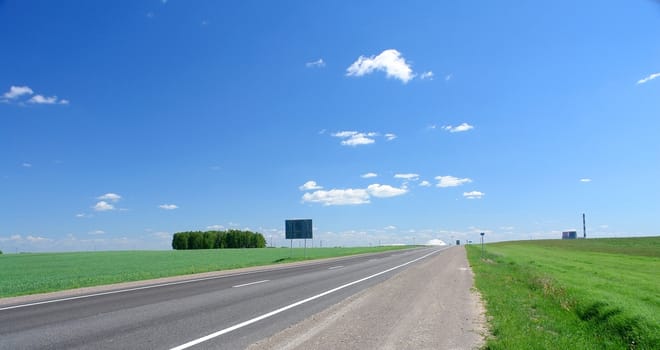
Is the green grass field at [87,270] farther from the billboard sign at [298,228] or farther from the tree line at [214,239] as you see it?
the tree line at [214,239]

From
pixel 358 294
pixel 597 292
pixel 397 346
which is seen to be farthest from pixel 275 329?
pixel 597 292

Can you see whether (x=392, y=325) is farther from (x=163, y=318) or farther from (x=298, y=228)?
(x=298, y=228)

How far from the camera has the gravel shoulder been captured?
8.03 metres

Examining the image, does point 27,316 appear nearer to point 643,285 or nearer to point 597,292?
point 597,292

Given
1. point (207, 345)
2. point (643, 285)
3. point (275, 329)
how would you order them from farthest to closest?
point (643, 285) < point (275, 329) < point (207, 345)

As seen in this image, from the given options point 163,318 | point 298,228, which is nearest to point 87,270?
point 163,318

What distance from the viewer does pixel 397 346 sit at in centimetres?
788

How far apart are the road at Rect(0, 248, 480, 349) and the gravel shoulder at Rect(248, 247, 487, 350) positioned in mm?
554

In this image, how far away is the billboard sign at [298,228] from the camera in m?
56.6

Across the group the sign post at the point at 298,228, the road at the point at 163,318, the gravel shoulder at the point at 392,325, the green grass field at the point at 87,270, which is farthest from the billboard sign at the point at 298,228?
the gravel shoulder at the point at 392,325

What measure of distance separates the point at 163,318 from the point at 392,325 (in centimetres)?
564

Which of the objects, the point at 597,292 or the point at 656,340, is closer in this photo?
the point at 656,340

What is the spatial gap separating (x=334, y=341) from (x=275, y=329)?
1.69m

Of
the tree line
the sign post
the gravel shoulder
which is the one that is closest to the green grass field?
the sign post
